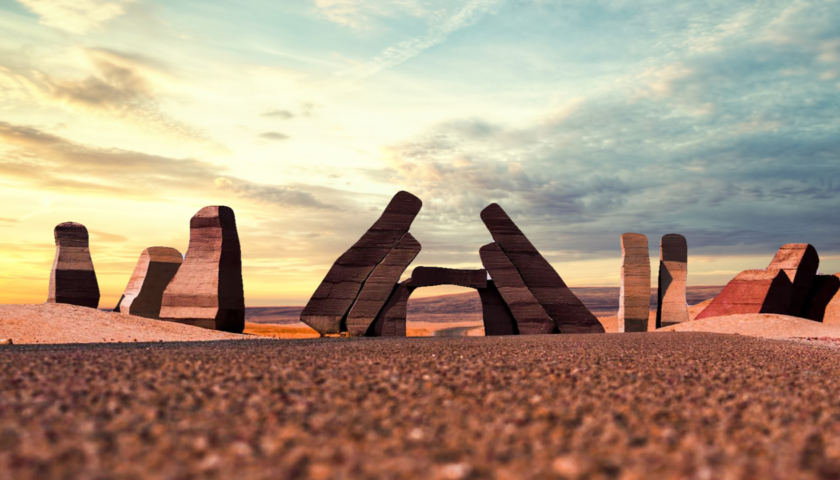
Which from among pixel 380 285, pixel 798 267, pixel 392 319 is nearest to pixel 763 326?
pixel 798 267

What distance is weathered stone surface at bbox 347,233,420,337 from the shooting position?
69.7ft

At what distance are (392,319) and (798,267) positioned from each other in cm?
1890

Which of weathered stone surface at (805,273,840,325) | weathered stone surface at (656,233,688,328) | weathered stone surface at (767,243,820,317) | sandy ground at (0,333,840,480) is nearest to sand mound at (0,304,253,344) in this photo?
sandy ground at (0,333,840,480)

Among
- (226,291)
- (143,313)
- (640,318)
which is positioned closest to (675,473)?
(226,291)

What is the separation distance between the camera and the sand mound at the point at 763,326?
23.8m

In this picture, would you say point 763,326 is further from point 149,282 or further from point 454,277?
point 149,282

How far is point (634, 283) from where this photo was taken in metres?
26.2

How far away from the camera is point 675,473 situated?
4.58 metres

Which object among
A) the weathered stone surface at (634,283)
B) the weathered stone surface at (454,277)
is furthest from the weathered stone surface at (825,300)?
the weathered stone surface at (454,277)

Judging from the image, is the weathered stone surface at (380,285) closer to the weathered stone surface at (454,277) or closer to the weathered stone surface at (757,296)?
the weathered stone surface at (454,277)

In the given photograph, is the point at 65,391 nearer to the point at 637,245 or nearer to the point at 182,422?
the point at 182,422

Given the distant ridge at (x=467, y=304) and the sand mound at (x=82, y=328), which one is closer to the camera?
the sand mound at (x=82, y=328)

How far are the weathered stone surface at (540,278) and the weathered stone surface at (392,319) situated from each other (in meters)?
3.21

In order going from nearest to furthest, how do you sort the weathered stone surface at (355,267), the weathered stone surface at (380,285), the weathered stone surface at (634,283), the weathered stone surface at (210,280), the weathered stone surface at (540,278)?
the weathered stone surface at (380,285)
the weathered stone surface at (355,267)
the weathered stone surface at (540,278)
the weathered stone surface at (210,280)
the weathered stone surface at (634,283)
